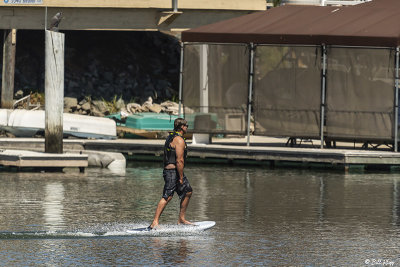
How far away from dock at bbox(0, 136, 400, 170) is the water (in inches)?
45.3

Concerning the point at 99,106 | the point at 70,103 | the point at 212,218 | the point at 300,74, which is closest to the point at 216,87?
the point at 300,74

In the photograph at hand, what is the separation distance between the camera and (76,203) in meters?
20.5

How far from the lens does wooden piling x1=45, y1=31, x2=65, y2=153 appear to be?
90.6 ft

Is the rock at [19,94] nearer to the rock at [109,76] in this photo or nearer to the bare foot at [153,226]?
the rock at [109,76]

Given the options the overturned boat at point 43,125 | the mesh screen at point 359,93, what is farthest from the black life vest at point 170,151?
the overturned boat at point 43,125

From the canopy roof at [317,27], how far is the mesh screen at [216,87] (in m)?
0.45

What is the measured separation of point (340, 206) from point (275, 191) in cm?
306

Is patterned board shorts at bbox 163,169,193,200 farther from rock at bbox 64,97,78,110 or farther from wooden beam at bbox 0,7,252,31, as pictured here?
rock at bbox 64,97,78,110

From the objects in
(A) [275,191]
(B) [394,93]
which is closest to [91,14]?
(B) [394,93]

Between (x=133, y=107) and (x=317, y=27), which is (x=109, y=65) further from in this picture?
(x=317, y=27)

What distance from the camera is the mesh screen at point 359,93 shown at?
98.6 feet

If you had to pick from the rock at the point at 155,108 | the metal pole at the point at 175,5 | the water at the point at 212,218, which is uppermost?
the metal pole at the point at 175,5

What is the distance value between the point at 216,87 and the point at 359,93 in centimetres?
440

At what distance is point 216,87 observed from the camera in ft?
106
